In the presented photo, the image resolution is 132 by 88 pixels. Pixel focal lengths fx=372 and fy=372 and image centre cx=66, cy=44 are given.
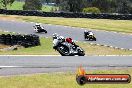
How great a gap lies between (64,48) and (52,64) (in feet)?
2.87

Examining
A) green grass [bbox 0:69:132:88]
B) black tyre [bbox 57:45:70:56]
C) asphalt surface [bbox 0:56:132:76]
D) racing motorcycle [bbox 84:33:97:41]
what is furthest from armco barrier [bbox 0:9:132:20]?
green grass [bbox 0:69:132:88]

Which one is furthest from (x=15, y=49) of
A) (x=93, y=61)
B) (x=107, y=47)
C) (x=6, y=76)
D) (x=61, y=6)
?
(x=61, y=6)

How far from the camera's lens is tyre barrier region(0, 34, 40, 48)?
2561 centimetres

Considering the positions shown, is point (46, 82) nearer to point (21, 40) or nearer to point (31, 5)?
point (21, 40)

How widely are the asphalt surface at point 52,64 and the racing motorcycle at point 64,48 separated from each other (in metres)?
0.27

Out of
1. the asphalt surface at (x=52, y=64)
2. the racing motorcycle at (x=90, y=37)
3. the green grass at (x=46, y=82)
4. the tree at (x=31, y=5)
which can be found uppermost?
the green grass at (x=46, y=82)

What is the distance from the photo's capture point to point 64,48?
48.4ft

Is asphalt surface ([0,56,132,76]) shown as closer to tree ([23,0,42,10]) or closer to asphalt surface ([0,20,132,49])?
asphalt surface ([0,20,132,49])

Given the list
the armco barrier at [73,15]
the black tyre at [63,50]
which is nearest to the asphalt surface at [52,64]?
the black tyre at [63,50]

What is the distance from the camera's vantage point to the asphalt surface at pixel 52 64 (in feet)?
44.4

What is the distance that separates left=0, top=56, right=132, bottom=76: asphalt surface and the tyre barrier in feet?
33.6

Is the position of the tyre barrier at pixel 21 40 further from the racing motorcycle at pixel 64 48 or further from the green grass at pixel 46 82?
the green grass at pixel 46 82

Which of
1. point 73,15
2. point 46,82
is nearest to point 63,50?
point 46,82

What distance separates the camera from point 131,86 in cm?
1144
